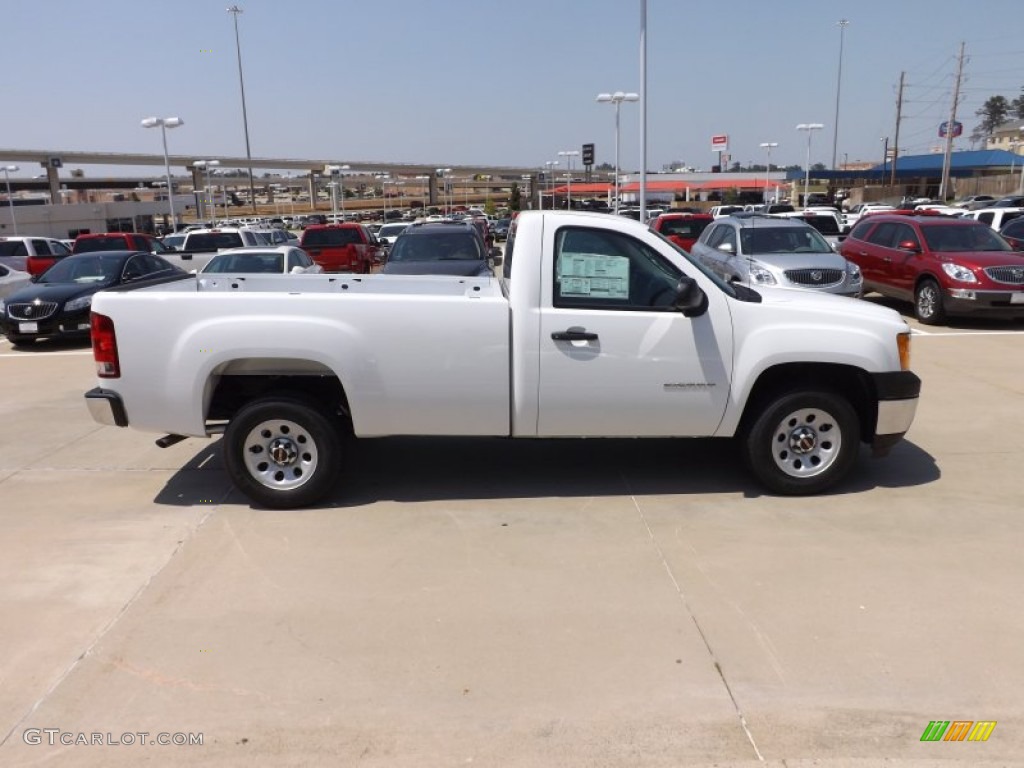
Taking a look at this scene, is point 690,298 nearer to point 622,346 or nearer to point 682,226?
point 622,346

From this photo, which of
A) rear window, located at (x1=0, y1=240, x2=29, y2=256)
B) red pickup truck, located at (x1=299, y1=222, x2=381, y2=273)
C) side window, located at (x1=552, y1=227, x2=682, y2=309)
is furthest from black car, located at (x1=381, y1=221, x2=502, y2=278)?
rear window, located at (x1=0, y1=240, x2=29, y2=256)

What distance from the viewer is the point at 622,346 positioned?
215 inches

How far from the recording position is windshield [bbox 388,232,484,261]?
14.1m

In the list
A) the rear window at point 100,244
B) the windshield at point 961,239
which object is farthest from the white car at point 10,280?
the windshield at point 961,239

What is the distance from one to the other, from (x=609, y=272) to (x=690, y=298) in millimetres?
588

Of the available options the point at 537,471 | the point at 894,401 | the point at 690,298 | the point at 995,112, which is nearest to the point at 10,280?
the point at 537,471

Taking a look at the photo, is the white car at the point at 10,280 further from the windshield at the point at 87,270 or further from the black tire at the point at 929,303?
the black tire at the point at 929,303

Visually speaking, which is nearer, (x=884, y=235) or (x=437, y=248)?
(x=437, y=248)

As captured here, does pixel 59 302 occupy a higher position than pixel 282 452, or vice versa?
pixel 59 302

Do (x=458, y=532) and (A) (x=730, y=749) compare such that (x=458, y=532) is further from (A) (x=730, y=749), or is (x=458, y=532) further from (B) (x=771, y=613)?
(A) (x=730, y=749)

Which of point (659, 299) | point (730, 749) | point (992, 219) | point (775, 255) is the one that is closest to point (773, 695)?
point (730, 749)

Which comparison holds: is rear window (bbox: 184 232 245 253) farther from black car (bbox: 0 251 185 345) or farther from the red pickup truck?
black car (bbox: 0 251 185 345)

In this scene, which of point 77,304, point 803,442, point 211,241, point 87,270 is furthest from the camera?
point 211,241

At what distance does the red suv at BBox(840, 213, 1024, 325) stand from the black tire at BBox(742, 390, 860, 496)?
8.82 meters
